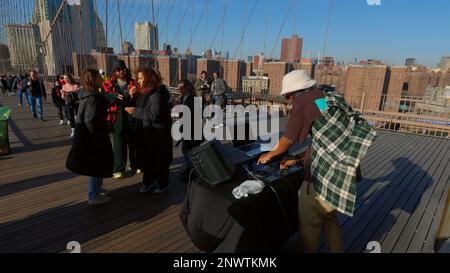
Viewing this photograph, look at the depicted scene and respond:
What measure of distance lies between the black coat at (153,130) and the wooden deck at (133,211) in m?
0.46

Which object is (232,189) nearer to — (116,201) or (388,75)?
(116,201)

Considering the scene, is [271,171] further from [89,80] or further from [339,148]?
[89,80]

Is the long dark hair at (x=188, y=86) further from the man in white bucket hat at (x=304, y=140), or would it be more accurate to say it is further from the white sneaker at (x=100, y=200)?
the man in white bucket hat at (x=304, y=140)

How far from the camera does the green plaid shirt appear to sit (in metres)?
1.62

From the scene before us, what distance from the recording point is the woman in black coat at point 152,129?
9.33 ft

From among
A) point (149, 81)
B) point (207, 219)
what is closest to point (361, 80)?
Answer: point (149, 81)

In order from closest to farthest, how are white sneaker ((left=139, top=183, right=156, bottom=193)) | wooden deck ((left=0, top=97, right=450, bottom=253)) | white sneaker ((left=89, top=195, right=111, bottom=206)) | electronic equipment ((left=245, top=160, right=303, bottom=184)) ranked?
electronic equipment ((left=245, top=160, right=303, bottom=184))
wooden deck ((left=0, top=97, right=450, bottom=253))
white sneaker ((left=89, top=195, right=111, bottom=206))
white sneaker ((left=139, top=183, right=156, bottom=193))

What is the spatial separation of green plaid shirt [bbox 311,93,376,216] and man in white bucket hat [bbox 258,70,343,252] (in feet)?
0.23

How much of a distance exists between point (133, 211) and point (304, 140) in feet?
6.58

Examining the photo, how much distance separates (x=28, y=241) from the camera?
2.24m

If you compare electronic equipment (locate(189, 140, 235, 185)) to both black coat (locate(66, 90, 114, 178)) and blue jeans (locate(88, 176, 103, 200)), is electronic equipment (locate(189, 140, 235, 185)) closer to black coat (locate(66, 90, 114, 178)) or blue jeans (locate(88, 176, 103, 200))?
black coat (locate(66, 90, 114, 178))

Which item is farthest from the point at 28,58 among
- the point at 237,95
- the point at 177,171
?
the point at 177,171

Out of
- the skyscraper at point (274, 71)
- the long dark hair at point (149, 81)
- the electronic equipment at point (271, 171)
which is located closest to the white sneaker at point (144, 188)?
the long dark hair at point (149, 81)

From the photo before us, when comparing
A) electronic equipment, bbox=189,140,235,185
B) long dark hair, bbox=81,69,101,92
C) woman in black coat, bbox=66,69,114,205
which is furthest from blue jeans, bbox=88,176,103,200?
electronic equipment, bbox=189,140,235,185
